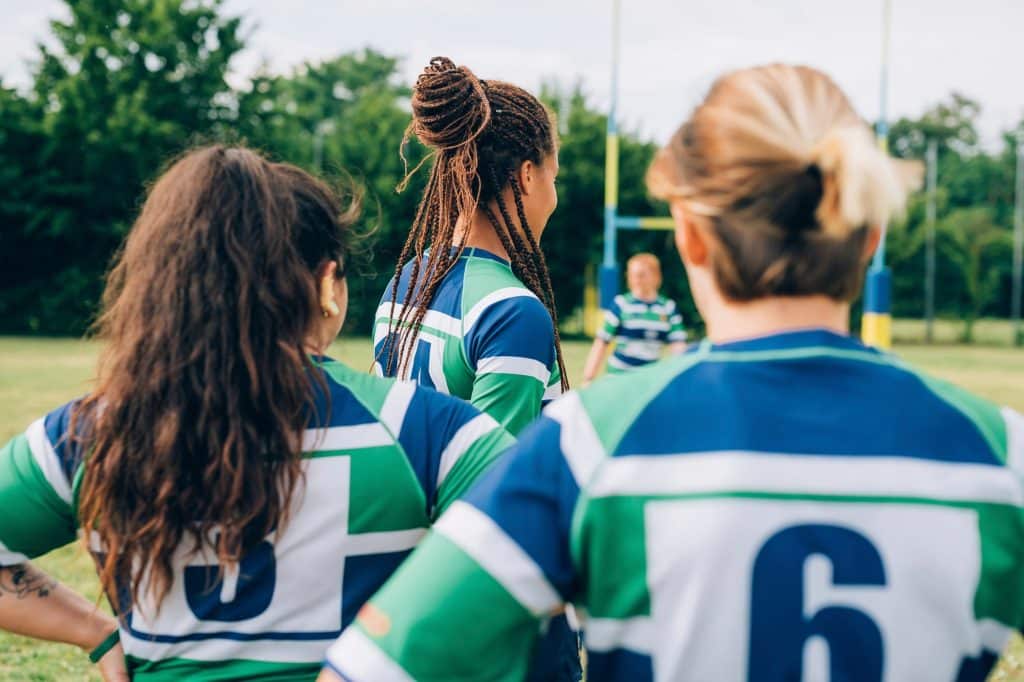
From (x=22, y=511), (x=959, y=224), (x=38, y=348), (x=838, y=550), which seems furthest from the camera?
(x=959, y=224)

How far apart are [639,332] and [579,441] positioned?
8334mm

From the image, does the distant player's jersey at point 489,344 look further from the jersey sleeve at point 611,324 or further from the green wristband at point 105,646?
the jersey sleeve at point 611,324

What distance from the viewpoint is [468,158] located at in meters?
2.62

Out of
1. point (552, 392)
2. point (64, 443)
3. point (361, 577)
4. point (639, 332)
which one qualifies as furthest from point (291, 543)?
point (639, 332)

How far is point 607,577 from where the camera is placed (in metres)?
1.17

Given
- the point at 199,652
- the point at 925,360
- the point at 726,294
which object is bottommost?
the point at 925,360

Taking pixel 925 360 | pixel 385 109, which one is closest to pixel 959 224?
pixel 925 360

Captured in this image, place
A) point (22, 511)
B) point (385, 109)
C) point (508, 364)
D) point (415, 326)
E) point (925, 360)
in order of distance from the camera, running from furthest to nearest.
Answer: point (385, 109) → point (925, 360) → point (415, 326) → point (508, 364) → point (22, 511)

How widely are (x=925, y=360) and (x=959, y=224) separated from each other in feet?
58.1

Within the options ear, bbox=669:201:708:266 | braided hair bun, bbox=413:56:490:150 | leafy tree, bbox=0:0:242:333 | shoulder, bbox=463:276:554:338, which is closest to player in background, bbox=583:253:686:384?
braided hair bun, bbox=413:56:490:150

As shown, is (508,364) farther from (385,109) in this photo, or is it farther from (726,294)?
(385,109)

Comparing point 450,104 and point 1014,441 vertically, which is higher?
point 450,104

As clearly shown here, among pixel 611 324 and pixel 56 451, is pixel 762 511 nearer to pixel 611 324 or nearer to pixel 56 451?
pixel 56 451

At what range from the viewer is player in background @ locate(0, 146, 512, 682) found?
146 cm
